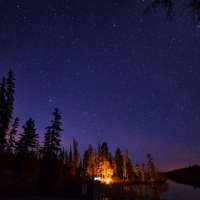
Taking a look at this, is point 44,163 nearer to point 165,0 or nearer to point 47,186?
point 47,186

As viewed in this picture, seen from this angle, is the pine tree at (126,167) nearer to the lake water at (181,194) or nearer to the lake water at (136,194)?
the lake water at (181,194)

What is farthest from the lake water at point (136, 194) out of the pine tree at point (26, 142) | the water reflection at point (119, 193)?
the pine tree at point (26, 142)

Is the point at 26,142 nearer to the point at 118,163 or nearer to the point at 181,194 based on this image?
the point at 181,194

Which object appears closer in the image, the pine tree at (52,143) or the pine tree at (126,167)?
the pine tree at (52,143)

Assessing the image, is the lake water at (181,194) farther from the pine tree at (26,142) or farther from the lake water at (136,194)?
the pine tree at (26,142)

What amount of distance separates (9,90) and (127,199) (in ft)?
84.4

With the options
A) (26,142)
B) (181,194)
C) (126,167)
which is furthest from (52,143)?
(126,167)

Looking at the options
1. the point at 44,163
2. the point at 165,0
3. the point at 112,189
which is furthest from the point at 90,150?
the point at 165,0

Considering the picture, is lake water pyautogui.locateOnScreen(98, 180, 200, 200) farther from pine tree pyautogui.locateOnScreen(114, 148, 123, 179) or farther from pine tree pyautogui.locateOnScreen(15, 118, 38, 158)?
pine tree pyautogui.locateOnScreen(114, 148, 123, 179)

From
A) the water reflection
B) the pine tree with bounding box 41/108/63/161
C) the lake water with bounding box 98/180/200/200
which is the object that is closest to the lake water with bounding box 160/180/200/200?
the lake water with bounding box 98/180/200/200

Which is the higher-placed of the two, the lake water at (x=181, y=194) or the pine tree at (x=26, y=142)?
the pine tree at (x=26, y=142)

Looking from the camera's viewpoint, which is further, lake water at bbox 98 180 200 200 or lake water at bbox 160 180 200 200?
lake water at bbox 160 180 200 200

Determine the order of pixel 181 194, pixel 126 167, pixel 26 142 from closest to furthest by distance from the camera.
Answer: pixel 26 142 → pixel 181 194 → pixel 126 167

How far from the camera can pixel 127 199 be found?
103 feet
